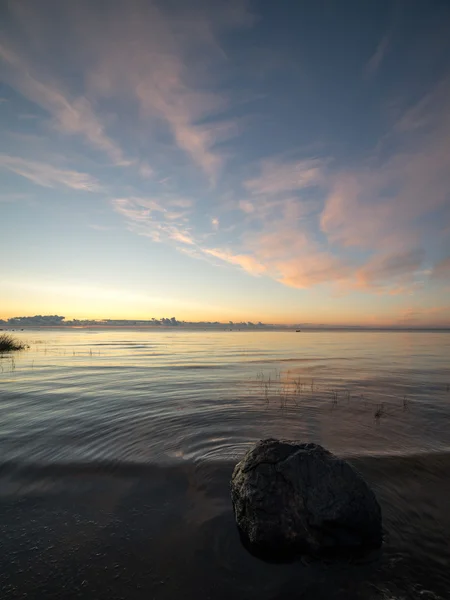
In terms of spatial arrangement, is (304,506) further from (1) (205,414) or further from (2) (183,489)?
(1) (205,414)

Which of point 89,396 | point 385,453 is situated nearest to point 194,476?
point 385,453

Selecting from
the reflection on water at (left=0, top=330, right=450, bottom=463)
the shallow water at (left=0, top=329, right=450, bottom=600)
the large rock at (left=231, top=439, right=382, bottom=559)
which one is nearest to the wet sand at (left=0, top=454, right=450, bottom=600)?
the shallow water at (left=0, top=329, right=450, bottom=600)

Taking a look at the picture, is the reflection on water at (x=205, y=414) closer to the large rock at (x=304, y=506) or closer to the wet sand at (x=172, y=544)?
the wet sand at (x=172, y=544)

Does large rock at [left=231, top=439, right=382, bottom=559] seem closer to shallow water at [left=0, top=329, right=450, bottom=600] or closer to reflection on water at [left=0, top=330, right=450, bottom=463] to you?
shallow water at [left=0, top=329, right=450, bottom=600]

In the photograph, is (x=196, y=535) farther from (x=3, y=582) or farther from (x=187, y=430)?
(x=187, y=430)

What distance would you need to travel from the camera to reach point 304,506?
182 inches

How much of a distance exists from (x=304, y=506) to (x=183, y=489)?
3.00 metres

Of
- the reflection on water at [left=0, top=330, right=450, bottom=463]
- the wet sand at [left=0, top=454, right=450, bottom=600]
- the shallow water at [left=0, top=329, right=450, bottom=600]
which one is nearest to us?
the wet sand at [left=0, top=454, right=450, bottom=600]

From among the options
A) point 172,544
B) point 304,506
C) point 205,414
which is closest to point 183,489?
point 172,544

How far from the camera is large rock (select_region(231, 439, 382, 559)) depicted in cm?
446

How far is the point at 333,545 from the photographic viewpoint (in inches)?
175

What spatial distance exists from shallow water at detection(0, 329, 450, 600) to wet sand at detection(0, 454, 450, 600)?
2 cm

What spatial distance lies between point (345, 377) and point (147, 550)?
1933 centimetres

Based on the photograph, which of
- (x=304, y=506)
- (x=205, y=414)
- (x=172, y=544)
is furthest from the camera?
(x=205, y=414)
